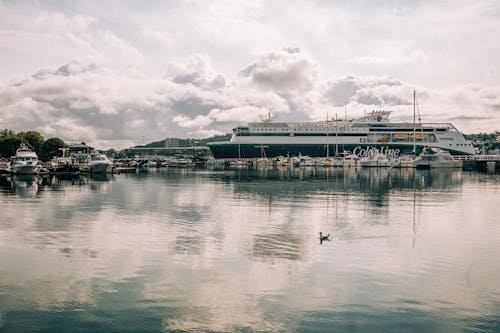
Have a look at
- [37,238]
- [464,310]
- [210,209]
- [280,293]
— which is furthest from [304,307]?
[210,209]

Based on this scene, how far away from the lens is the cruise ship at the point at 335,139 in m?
154

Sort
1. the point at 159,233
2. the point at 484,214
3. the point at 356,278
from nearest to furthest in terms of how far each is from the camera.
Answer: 1. the point at 356,278
2. the point at 159,233
3. the point at 484,214

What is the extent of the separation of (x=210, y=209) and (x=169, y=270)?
17947 millimetres

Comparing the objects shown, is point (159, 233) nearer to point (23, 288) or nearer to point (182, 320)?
point (23, 288)

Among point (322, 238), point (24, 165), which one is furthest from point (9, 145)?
point (322, 238)

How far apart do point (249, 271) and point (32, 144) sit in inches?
5848

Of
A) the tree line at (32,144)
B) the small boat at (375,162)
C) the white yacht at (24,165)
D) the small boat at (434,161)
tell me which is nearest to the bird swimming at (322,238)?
the white yacht at (24,165)

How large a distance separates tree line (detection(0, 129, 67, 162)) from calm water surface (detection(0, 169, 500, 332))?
4882 inches

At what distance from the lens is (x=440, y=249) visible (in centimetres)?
2075

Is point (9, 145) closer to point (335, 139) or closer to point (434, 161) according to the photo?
point (335, 139)

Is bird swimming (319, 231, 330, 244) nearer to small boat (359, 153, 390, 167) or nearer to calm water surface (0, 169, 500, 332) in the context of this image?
calm water surface (0, 169, 500, 332)

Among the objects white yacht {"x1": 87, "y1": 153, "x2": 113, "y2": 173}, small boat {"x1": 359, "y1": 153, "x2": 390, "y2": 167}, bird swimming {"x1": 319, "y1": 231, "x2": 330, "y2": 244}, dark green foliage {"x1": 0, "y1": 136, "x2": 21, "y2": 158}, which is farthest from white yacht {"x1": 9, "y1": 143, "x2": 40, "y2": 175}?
small boat {"x1": 359, "y1": 153, "x2": 390, "y2": 167}

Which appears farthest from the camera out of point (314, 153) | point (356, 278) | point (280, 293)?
point (314, 153)

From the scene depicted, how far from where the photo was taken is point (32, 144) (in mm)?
145875
